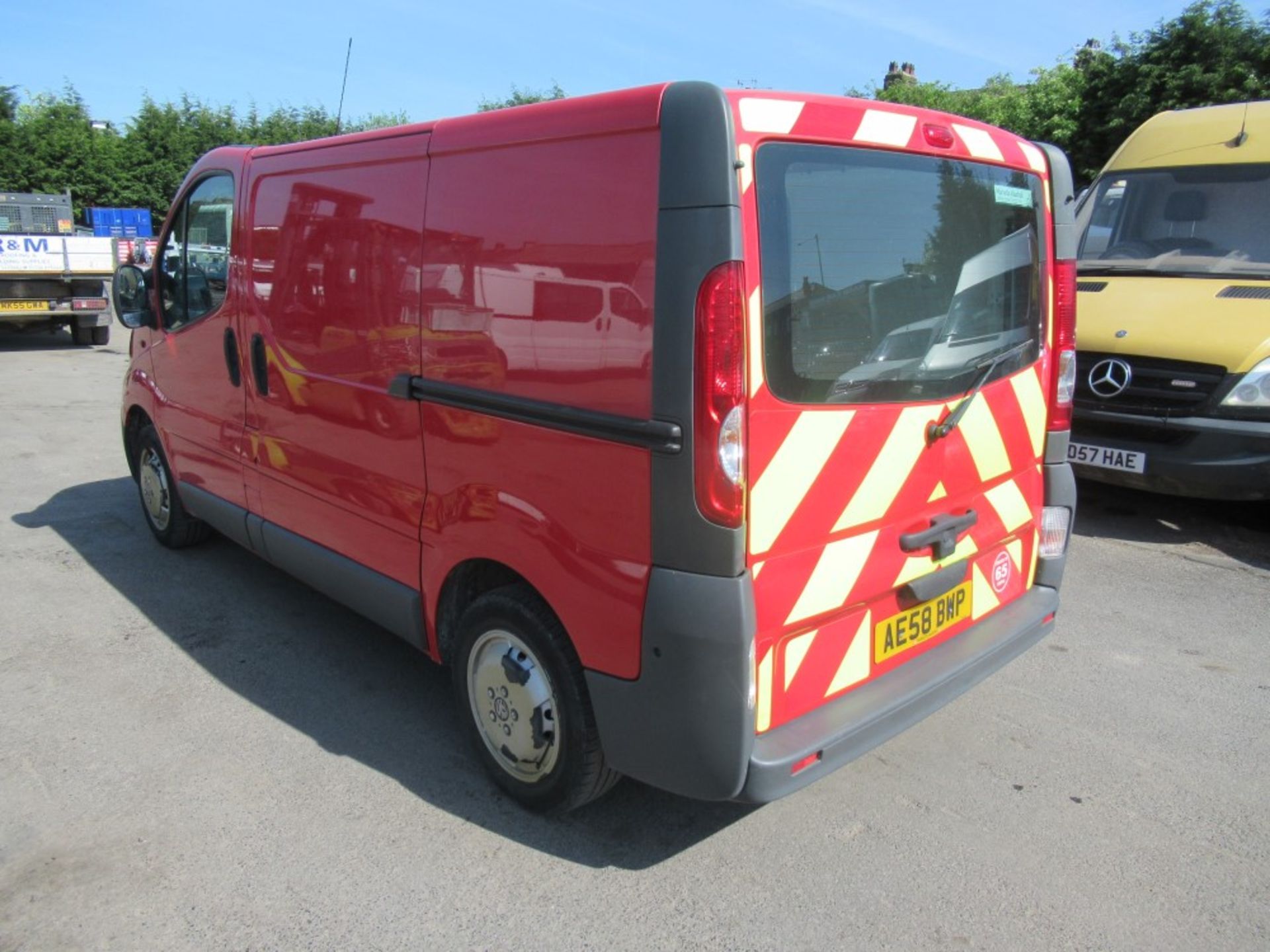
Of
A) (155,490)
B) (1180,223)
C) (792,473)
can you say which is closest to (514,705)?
(792,473)

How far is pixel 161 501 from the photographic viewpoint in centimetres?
552

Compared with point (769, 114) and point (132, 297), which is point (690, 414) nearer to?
point (769, 114)

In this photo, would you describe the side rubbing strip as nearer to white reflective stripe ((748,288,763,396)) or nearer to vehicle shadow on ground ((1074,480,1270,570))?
white reflective stripe ((748,288,763,396))

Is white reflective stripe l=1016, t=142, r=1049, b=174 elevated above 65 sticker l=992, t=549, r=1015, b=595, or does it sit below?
above

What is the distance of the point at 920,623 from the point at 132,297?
441cm

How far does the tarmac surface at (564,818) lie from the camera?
2.59m

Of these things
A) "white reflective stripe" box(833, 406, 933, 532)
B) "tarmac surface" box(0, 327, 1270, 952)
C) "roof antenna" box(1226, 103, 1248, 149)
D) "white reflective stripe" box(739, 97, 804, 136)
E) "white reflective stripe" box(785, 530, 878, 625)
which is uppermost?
"roof antenna" box(1226, 103, 1248, 149)

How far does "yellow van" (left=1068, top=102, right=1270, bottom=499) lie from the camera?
530cm

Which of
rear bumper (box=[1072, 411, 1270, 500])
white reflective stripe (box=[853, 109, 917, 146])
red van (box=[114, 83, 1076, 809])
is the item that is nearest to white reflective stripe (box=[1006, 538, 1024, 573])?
red van (box=[114, 83, 1076, 809])

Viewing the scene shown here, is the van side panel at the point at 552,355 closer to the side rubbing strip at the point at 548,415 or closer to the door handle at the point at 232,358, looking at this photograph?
the side rubbing strip at the point at 548,415

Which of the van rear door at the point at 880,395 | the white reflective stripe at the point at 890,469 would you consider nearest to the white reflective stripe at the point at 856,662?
the van rear door at the point at 880,395

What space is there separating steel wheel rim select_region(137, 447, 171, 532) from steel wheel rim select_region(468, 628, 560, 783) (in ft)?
10.3

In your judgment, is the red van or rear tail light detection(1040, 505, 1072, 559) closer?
the red van

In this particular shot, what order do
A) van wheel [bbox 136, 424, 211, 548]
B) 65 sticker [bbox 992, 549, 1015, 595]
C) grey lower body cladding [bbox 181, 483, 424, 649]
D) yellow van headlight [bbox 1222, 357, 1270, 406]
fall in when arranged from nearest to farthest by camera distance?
65 sticker [bbox 992, 549, 1015, 595]
grey lower body cladding [bbox 181, 483, 424, 649]
yellow van headlight [bbox 1222, 357, 1270, 406]
van wheel [bbox 136, 424, 211, 548]
